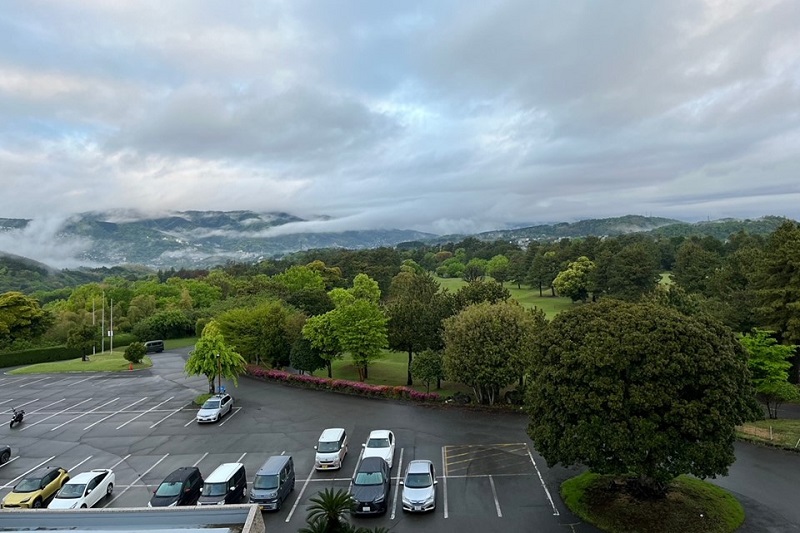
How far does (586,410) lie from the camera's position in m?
14.9

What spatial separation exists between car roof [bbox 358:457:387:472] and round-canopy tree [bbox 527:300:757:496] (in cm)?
582

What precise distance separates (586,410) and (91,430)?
25484mm

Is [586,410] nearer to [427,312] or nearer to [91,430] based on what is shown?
[427,312]

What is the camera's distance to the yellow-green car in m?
16.3

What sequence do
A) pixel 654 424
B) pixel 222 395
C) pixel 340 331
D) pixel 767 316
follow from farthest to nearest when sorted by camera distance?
pixel 340 331 < pixel 767 316 < pixel 222 395 < pixel 654 424

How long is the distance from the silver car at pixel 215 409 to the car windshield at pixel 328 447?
920 cm

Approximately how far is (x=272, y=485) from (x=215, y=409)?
11.5 m

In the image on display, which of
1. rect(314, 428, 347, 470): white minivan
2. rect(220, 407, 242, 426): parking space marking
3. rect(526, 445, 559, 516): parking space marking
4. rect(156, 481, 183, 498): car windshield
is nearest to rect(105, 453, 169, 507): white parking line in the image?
rect(156, 481, 183, 498): car windshield

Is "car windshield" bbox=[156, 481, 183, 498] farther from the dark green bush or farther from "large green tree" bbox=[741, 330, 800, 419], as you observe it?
the dark green bush

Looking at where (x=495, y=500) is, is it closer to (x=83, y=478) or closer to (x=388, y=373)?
(x=83, y=478)

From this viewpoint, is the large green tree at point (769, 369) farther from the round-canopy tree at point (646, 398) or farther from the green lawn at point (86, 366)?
the green lawn at point (86, 366)

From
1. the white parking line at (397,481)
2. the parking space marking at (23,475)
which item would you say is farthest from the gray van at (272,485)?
the parking space marking at (23,475)

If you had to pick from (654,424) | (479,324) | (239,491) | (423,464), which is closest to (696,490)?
(654,424)

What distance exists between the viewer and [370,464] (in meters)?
17.3
